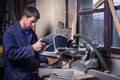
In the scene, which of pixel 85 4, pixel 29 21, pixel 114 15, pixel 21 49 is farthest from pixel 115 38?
pixel 21 49

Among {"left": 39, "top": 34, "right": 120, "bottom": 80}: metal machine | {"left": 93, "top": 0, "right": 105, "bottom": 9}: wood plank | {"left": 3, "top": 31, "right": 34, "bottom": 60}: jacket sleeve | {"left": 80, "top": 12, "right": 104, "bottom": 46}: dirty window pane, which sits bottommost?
{"left": 39, "top": 34, "right": 120, "bottom": 80}: metal machine

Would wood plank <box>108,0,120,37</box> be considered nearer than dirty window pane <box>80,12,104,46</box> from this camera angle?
Yes

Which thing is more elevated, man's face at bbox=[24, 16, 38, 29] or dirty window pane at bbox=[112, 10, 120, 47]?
man's face at bbox=[24, 16, 38, 29]

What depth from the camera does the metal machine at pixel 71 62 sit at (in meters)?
1.78

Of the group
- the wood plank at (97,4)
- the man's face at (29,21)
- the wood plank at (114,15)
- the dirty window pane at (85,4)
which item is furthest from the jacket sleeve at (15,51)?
the dirty window pane at (85,4)

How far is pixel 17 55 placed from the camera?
1768 millimetres

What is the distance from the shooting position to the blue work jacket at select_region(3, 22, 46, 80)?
1.78 metres

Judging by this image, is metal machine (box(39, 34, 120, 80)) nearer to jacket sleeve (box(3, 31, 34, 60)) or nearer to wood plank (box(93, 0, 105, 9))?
jacket sleeve (box(3, 31, 34, 60))

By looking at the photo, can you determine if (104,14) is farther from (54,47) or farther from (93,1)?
(54,47)

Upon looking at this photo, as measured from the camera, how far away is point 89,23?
2.82 meters

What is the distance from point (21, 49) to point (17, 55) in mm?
63

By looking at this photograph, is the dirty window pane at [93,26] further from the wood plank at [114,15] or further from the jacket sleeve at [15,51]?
the jacket sleeve at [15,51]

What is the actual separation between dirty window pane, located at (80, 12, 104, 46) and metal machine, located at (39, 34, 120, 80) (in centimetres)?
48

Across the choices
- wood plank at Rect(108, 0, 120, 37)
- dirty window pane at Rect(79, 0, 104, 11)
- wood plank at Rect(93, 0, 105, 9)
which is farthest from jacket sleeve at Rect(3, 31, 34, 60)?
dirty window pane at Rect(79, 0, 104, 11)
